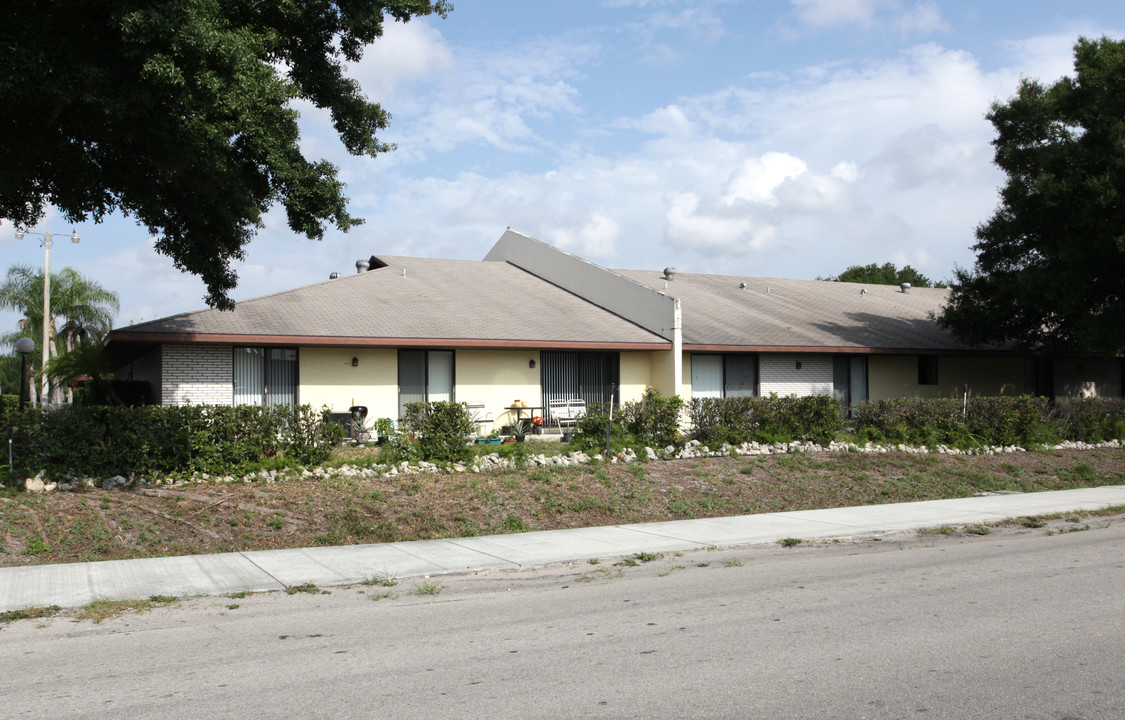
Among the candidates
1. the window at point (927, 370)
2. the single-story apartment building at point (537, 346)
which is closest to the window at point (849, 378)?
the single-story apartment building at point (537, 346)

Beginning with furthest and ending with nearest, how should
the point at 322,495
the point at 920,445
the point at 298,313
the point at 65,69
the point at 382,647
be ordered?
the point at 298,313 < the point at 920,445 < the point at 322,495 < the point at 65,69 < the point at 382,647

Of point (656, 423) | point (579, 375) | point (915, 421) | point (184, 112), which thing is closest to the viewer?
point (184, 112)

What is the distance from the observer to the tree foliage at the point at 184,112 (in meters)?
9.83

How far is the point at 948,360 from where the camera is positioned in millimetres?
27031

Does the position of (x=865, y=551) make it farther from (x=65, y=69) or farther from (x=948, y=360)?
(x=948, y=360)

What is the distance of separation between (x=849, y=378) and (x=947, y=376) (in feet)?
12.9

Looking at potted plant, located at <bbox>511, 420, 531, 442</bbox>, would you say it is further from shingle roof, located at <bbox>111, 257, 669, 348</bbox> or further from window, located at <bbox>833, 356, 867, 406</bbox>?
window, located at <bbox>833, 356, 867, 406</bbox>

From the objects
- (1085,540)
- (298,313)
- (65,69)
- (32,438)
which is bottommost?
(1085,540)

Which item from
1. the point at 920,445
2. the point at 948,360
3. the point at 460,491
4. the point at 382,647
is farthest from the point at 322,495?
the point at 948,360

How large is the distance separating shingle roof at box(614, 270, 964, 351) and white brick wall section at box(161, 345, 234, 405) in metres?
10.9

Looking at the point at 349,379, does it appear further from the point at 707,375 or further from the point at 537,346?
the point at 707,375

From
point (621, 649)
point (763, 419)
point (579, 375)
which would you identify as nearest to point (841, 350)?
point (579, 375)

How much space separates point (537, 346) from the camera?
20.8m

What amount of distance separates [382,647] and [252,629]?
1.26 m
